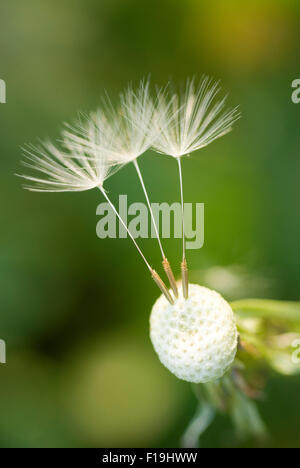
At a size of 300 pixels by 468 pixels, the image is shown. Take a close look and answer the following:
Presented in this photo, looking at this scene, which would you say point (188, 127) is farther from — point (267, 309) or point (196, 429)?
point (196, 429)

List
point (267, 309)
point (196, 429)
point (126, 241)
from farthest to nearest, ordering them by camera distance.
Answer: point (126, 241) < point (196, 429) < point (267, 309)

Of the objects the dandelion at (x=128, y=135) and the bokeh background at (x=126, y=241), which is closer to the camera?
the dandelion at (x=128, y=135)

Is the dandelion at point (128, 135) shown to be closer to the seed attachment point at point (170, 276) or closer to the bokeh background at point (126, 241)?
the seed attachment point at point (170, 276)

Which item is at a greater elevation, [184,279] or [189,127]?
[189,127]

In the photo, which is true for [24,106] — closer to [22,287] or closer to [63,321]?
[22,287]

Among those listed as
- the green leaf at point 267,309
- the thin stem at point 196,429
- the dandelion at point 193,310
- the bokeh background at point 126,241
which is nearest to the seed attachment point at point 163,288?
the dandelion at point 193,310

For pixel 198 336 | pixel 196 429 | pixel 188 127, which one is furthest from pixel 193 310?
pixel 196 429

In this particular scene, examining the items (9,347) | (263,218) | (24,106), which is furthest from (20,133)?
(263,218)

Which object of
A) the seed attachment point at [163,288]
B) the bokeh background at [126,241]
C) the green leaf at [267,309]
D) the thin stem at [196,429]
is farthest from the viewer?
the bokeh background at [126,241]
